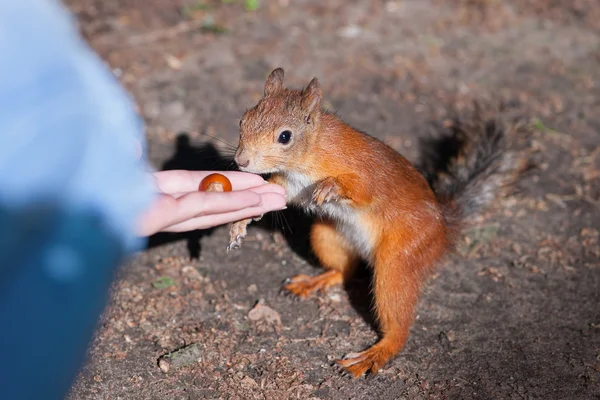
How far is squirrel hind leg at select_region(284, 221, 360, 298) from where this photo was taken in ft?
10.0

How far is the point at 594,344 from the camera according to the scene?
280 cm

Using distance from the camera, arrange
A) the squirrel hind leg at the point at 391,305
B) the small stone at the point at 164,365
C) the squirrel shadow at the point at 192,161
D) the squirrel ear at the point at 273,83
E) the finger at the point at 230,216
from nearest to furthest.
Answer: the finger at the point at 230,216 < the small stone at the point at 164,365 < the squirrel hind leg at the point at 391,305 < the squirrel ear at the point at 273,83 < the squirrel shadow at the point at 192,161

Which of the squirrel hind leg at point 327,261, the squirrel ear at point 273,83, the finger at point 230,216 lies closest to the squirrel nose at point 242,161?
the finger at point 230,216

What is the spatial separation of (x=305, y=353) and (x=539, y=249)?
130 centimetres

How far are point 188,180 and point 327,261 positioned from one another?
721 millimetres

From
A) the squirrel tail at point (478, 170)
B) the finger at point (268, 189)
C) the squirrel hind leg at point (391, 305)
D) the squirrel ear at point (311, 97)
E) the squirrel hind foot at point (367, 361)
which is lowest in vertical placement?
the squirrel hind foot at point (367, 361)

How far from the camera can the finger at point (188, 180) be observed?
276 centimetres

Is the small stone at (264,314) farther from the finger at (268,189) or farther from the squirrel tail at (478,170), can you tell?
the squirrel tail at (478,170)

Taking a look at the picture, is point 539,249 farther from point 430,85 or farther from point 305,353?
point 430,85

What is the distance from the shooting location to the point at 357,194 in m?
2.72

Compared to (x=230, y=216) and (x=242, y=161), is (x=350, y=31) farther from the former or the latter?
(x=230, y=216)

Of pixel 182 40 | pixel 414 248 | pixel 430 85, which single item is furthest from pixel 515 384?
pixel 182 40

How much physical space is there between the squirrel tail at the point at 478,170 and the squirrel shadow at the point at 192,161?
3.30 feet

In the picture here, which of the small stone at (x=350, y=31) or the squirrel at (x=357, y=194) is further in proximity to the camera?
the small stone at (x=350, y=31)
